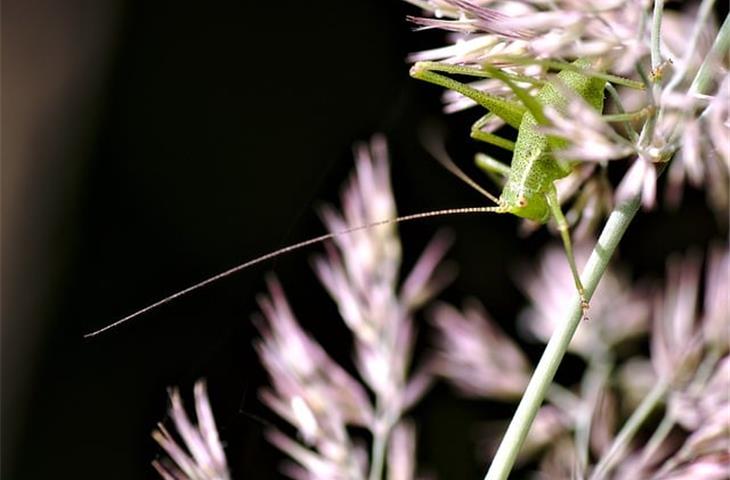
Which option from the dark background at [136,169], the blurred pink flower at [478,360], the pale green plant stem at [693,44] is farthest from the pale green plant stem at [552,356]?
the dark background at [136,169]

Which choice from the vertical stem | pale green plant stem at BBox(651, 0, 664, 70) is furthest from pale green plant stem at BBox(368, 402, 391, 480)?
pale green plant stem at BBox(651, 0, 664, 70)

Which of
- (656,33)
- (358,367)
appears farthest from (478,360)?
(656,33)

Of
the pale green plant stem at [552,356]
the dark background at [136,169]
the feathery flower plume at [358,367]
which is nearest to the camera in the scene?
the pale green plant stem at [552,356]

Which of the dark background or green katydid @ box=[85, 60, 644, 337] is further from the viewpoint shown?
the dark background

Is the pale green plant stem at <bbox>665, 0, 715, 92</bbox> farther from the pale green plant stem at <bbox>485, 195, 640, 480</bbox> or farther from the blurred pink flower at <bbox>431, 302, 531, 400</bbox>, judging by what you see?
the blurred pink flower at <bbox>431, 302, 531, 400</bbox>

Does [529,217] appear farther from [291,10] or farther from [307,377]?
[291,10]

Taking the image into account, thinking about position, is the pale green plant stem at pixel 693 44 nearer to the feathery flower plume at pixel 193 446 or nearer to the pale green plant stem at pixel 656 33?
the pale green plant stem at pixel 656 33

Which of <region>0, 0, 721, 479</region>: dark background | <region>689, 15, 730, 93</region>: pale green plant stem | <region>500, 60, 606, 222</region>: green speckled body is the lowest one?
<region>0, 0, 721, 479</region>: dark background
